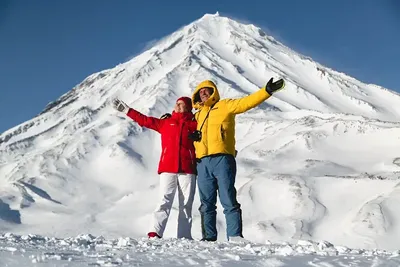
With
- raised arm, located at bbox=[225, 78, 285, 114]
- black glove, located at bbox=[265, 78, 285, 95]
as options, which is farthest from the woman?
black glove, located at bbox=[265, 78, 285, 95]

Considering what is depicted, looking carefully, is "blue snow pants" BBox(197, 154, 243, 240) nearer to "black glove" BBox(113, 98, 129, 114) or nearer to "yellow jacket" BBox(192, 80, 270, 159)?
"yellow jacket" BBox(192, 80, 270, 159)

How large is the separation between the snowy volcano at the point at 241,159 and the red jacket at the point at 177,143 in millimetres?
15177

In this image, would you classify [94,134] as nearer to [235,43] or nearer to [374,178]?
[374,178]

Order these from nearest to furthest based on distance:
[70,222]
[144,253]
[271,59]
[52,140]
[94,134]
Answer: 1. [144,253]
2. [70,222]
3. [94,134]
4. [52,140]
5. [271,59]

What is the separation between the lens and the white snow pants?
737cm

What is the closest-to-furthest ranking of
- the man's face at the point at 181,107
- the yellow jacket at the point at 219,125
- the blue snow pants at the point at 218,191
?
1. the blue snow pants at the point at 218,191
2. the yellow jacket at the point at 219,125
3. the man's face at the point at 181,107

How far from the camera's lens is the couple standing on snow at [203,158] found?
6.89 m

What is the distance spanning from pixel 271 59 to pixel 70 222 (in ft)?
195

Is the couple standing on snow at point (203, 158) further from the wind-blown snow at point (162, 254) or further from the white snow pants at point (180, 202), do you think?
the wind-blown snow at point (162, 254)

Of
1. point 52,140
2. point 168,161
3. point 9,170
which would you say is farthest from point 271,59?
point 168,161

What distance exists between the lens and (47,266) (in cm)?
378

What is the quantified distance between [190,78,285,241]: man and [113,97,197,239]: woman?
286mm

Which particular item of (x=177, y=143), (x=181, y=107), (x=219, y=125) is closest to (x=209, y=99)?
(x=219, y=125)

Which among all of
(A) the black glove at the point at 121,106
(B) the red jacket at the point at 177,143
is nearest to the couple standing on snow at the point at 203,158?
Result: (B) the red jacket at the point at 177,143
